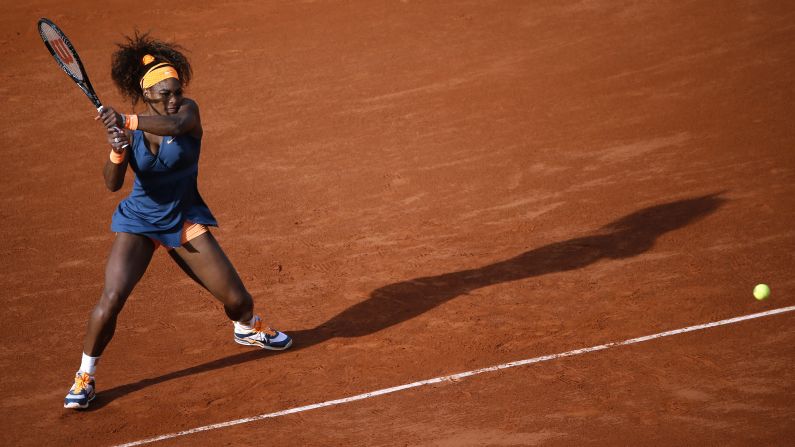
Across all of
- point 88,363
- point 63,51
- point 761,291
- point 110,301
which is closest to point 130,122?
point 63,51

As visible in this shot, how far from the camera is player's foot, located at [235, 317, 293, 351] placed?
7844 mm

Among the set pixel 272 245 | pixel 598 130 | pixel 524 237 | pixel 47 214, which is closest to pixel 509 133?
pixel 598 130

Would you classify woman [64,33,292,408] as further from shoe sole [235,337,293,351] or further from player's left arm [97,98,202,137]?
shoe sole [235,337,293,351]

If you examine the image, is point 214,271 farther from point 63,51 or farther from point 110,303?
point 63,51

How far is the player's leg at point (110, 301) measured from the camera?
23.1 ft

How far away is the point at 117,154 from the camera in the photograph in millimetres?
6711

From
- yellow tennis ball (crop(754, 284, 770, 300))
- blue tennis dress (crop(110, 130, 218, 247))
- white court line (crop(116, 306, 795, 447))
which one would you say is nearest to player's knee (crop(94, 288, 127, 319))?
blue tennis dress (crop(110, 130, 218, 247))

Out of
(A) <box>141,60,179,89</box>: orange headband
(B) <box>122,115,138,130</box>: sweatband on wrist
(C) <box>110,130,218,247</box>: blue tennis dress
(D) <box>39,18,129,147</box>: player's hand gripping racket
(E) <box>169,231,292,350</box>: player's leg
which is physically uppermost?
(D) <box>39,18,129,147</box>: player's hand gripping racket

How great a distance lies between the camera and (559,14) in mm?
15281

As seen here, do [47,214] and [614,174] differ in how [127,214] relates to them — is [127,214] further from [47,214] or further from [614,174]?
[614,174]

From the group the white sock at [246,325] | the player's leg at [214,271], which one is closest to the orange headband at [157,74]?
the player's leg at [214,271]

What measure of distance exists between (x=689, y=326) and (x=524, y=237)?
225 centimetres

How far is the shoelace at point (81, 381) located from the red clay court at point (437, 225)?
225mm

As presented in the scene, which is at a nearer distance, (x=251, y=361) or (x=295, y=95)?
(x=251, y=361)
